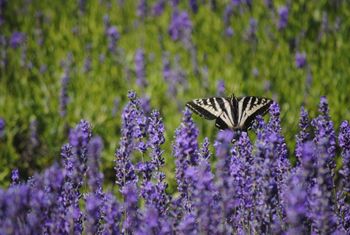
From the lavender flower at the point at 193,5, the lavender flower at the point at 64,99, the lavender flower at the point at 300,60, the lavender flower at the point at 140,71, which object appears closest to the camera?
the lavender flower at the point at 64,99

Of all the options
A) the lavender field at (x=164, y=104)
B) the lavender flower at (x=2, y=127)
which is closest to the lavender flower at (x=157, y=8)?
the lavender field at (x=164, y=104)

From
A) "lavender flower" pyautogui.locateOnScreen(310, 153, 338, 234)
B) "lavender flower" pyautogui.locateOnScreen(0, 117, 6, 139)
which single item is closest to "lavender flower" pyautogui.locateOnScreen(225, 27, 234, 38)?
"lavender flower" pyautogui.locateOnScreen(0, 117, 6, 139)

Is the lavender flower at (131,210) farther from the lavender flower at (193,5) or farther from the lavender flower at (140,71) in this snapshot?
the lavender flower at (193,5)

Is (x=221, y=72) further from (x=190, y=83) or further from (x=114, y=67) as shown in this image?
(x=114, y=67)

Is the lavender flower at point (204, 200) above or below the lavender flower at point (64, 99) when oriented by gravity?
below

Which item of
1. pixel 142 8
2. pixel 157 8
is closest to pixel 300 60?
pixel 142 8

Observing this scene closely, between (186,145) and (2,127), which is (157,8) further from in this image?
(186,145)
